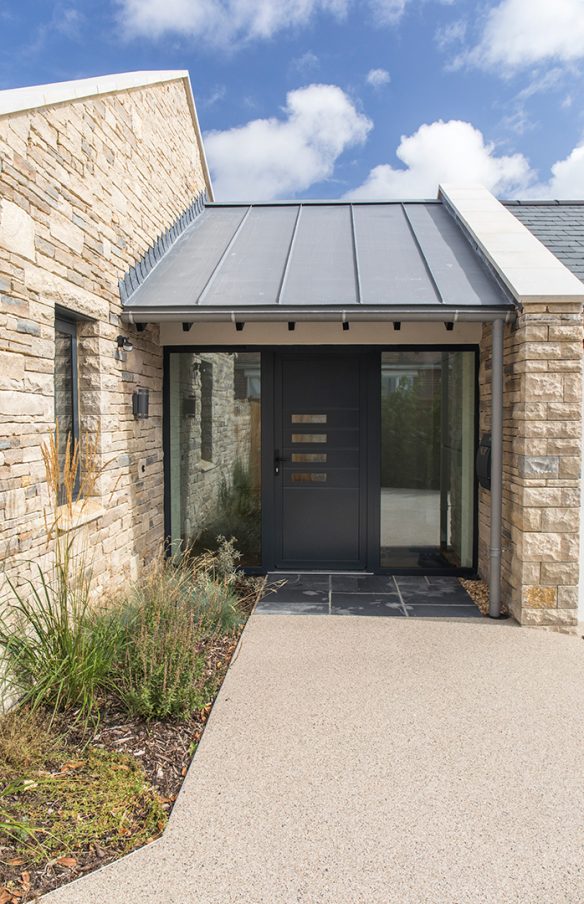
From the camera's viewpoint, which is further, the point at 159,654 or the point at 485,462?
the point at 485,462

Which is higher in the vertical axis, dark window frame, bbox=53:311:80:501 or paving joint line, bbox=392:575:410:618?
dark window frame, bbox=53:311:80:501

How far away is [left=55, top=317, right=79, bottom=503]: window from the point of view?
4371 mm

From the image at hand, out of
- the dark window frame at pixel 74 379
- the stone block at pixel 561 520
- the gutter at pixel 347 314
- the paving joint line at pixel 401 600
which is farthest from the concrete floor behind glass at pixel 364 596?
the gutter at pixel 347 314

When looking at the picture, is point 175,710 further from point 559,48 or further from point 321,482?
point 559,48

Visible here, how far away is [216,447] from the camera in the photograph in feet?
21.1

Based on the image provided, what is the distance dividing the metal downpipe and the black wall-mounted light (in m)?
3.24

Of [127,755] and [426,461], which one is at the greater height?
[426,461]

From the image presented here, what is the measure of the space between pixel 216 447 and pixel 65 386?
221 centimetres

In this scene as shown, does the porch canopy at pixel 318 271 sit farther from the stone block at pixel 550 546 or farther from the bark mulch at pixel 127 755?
the bark mulch at pixel 127 755

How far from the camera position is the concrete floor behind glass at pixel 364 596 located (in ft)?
17.2

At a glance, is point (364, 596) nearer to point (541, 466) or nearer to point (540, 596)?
point (540, 596)

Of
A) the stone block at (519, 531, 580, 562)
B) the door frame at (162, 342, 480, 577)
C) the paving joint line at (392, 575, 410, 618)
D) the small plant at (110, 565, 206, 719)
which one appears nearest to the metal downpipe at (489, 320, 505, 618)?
the stone block at (519, 531, 580, 562)

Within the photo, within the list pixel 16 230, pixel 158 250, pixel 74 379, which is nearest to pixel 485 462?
pixel 74 379

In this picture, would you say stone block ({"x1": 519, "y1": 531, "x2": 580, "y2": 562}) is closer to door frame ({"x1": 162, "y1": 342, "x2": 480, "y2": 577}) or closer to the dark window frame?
door frame ({"x1": 162, "y1": 342, "x2": 480, "y2": 577})
